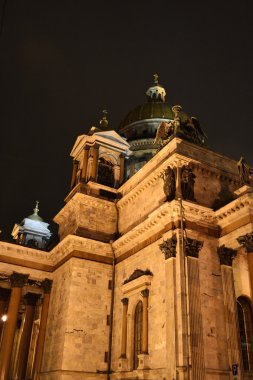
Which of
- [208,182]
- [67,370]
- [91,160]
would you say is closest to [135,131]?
[91,160]

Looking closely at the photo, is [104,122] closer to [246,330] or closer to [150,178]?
[150,178]

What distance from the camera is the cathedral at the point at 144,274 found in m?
16.5

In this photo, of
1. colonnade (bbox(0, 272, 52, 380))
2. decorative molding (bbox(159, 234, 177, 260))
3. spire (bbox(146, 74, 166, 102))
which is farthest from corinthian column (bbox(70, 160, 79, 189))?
spire (bbox(146, 74, 166, 102))

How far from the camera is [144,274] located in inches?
754

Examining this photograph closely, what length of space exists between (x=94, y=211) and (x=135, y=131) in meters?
15.9

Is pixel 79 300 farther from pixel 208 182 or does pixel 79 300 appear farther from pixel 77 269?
pixel 208 182

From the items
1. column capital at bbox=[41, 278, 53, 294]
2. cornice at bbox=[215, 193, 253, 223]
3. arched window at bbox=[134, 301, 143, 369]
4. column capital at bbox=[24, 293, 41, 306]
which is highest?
cornice at bbox=[215, 193, 253, 223]

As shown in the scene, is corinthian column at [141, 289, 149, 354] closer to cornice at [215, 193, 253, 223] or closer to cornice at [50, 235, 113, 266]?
cornice at [50, 235, 113, 266]

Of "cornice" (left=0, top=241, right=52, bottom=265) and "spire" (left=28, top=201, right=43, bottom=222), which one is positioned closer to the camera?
"cornice" (left=0, top=241, right=52, bottom=265)

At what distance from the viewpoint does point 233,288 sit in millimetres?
17625

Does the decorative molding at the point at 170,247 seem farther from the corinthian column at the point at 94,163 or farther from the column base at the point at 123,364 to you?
the corinthian column at the point at 94,163

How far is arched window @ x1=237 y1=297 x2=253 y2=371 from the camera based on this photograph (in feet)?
56.6

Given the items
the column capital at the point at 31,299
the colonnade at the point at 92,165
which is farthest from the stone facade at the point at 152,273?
the column capital at the point at 31,299

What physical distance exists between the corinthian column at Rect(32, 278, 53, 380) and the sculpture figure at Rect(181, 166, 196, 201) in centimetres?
1148
